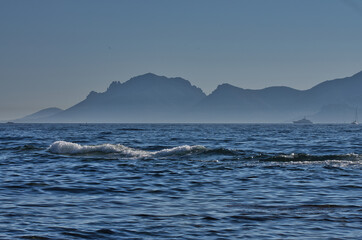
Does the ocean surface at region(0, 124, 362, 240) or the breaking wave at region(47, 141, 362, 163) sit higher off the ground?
the breaking wave at region(47, 141, 362, 163)

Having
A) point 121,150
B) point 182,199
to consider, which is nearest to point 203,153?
point 121,150

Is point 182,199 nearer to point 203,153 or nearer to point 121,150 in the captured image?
point 203,153

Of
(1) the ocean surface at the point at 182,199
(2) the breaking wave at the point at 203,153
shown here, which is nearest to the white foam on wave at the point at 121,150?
(2) the breaking wave at the point at 203,153

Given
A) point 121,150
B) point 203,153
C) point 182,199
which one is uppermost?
point 121,150

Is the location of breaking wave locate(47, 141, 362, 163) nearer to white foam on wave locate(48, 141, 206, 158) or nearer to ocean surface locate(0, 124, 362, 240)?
white foam on wave locate(48, 141, 206, 158)

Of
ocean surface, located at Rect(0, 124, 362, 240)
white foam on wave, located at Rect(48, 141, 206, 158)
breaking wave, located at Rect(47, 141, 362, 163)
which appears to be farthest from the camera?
white foam on wave, located at Rect(48, 141, 206, 158)

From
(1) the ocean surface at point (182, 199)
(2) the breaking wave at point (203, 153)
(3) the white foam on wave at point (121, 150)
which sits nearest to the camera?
(1) the ocean surface at point (182, 199)

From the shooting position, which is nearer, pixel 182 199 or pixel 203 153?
pixel 182 199

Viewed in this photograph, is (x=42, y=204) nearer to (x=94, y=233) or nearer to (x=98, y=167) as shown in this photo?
(x=94, y=233)

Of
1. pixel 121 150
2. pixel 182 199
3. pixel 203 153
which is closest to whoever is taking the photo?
pixel 182 199

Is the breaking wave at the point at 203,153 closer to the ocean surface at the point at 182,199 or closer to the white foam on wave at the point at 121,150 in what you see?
the white foam on wave at the point at 121,150

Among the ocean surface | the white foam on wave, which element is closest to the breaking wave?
the white foam on wave

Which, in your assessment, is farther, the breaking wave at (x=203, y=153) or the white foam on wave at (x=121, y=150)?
the white foam on wave at (x=121, y=150)

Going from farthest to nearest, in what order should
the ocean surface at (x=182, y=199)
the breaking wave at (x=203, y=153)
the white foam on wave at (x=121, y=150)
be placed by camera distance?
the white foam on wave at (x=121, y=150) < the breaking wave at (x=203, y=153) < the ocean surface at (x=182, y=199)
